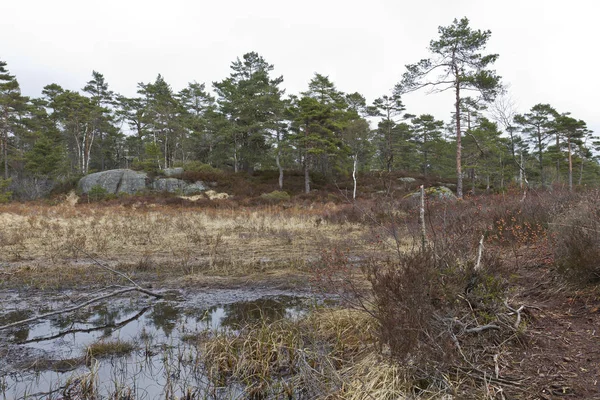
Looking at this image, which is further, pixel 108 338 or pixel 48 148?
pixel 48 148

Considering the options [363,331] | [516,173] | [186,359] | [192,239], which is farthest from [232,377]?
[516,173]

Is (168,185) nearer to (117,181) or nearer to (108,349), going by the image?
(117,181)

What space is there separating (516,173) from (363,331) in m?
45.9

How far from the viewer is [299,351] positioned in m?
3.55

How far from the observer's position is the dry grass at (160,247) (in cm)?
738

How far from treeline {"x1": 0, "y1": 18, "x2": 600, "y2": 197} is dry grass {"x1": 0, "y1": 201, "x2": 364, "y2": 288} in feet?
48.9

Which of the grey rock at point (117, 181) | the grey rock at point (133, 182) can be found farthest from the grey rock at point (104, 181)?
the grey rock at point (133, 182)

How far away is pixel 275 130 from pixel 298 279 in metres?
29.3

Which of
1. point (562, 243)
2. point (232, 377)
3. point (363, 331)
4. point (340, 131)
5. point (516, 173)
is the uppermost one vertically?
point (340, 131)

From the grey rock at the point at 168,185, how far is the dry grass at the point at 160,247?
540 inches

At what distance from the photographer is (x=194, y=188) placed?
29.2 metres

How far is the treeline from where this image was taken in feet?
98.4

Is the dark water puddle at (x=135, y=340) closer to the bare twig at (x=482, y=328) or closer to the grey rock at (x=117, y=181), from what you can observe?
the bare twig at (x=482, y=328)

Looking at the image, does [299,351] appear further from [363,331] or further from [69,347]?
[69,347]
